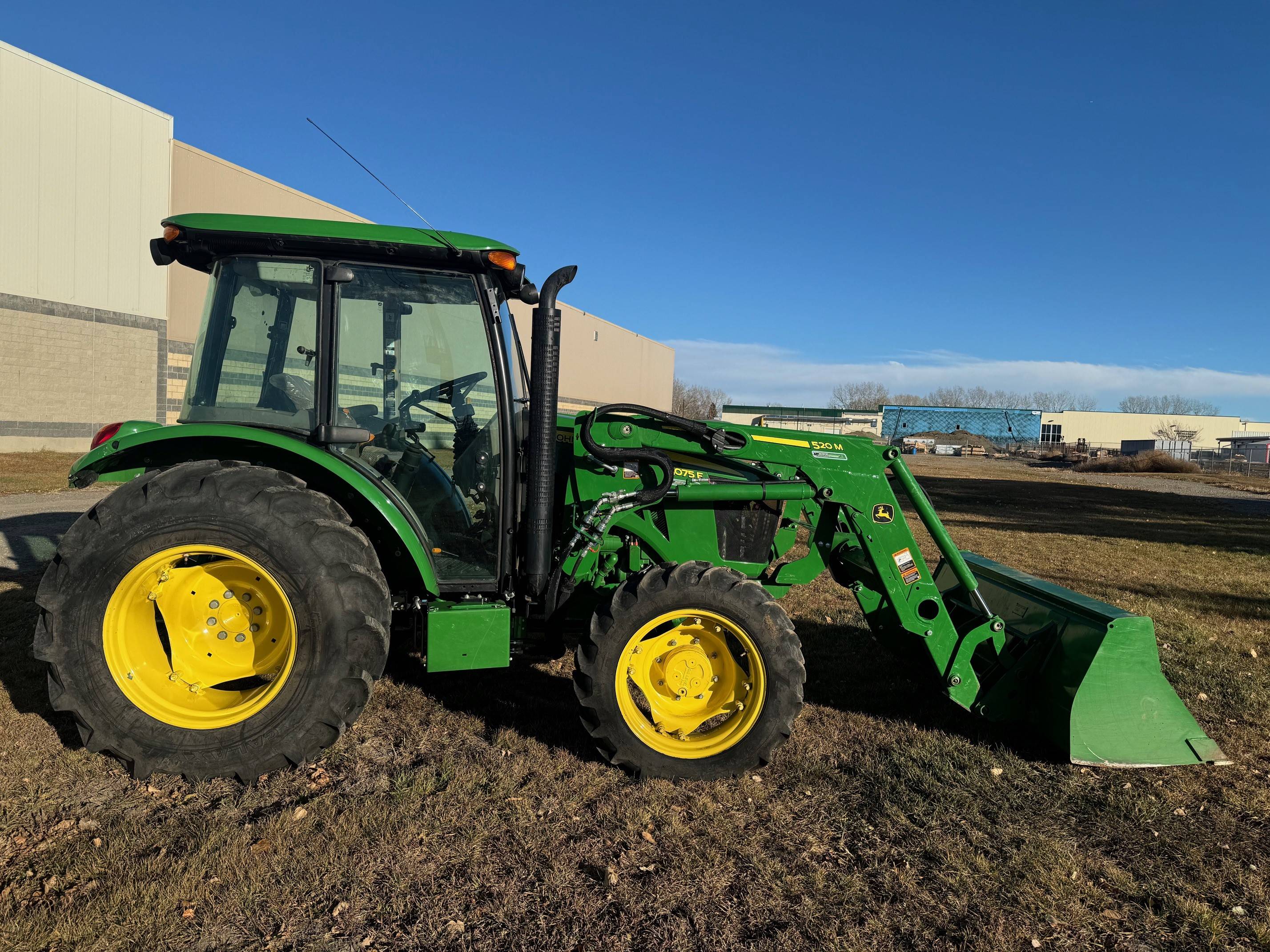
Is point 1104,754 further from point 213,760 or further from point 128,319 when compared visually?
point 128,319

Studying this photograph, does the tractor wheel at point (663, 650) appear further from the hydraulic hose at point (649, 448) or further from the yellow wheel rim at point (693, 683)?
the hydraulic hose at point (649, 448)

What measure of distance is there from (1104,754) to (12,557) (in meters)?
9.05

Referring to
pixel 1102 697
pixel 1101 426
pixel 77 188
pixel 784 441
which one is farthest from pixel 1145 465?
pixel 1101 426

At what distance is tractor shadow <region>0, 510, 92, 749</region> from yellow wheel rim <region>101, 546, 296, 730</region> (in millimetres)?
426

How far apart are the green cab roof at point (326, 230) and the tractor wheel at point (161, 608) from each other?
3.54 ft

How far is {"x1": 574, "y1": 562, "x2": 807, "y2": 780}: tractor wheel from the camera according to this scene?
11.1 ft

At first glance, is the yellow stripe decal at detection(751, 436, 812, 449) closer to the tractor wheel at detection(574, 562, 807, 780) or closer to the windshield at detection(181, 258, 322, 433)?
the tractor wheel at detection(574, 562, 807, 780)

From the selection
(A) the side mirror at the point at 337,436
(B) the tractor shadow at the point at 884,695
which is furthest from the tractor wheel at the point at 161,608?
(B) the tractor shadow at the point at 884,695

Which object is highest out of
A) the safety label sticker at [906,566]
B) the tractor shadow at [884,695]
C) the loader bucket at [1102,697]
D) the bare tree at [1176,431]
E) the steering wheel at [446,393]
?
the bare tree at [1176,431]

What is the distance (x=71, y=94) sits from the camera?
18562mm

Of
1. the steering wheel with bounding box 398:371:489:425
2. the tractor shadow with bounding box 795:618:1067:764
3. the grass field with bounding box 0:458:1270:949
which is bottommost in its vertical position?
the grass field with bounding box 0:458:1270:949

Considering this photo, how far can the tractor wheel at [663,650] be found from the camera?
3.38 meters

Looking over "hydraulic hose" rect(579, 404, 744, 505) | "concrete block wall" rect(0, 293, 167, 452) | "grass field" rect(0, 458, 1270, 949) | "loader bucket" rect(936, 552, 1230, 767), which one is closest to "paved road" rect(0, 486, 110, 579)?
"grass field" rect(0, 458, 1270, 949)

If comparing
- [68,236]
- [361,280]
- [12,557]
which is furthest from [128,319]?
[361,280]
